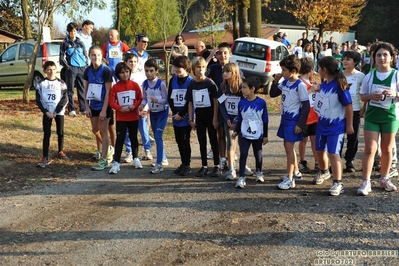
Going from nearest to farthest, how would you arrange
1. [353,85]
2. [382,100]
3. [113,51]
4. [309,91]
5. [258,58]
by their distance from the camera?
[382,100] → [309,91] → [353,85] → [113,51] → [258,58]

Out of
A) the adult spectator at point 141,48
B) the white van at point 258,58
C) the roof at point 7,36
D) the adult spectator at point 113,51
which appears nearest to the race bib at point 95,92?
the adult spectator at point 141,48

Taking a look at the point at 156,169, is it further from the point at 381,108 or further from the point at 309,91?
the point at 381,108

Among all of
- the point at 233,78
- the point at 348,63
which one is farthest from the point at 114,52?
the point at 348,63

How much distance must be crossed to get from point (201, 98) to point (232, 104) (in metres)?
0.48

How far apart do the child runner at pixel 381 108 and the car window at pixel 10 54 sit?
14.8 metres

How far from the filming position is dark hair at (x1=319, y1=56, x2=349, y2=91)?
591 cm

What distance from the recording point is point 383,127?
19.7ft

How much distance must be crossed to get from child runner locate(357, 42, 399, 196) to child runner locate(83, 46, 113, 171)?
406 centimetres

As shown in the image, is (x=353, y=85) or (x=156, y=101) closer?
(x=353, y=85)

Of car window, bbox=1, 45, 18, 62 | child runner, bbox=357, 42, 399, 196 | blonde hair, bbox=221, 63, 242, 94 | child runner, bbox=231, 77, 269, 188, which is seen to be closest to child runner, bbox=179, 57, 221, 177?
blonde hair, bbox=221, 63, 242, 94

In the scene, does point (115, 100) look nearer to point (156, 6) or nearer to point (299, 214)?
point (299, 214)

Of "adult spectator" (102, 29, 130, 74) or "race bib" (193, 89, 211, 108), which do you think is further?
"adult spectator" (102, 29, 130, 74)

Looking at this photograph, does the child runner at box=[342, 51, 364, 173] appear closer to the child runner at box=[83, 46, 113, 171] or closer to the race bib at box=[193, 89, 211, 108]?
the race bib at box=[193, 89, 211, 108]

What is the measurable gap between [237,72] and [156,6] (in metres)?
18.3
